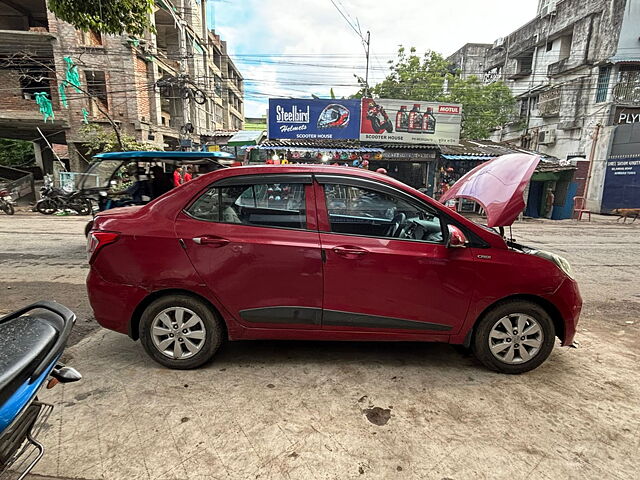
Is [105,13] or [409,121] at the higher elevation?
[409,121]

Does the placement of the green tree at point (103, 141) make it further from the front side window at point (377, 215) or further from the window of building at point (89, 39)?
the front side window at point (377, 215)

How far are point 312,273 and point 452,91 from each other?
27.3m

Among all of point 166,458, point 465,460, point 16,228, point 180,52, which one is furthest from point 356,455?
point 180,52

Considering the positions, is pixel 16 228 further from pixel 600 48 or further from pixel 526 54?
pixel 526 54

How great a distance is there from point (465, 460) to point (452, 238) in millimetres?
1460

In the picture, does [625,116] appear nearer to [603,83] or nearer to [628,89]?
→ [628,89]

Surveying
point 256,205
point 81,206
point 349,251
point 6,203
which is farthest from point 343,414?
point 6,203

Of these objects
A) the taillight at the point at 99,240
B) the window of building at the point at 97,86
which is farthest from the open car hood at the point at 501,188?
the window of building at the point at 97,86

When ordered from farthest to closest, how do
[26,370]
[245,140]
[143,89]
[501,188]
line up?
[143,89] < [245,140] < [501,188] < [26,370]

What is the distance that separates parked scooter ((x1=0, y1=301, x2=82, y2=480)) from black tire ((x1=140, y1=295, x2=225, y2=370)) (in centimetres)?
91

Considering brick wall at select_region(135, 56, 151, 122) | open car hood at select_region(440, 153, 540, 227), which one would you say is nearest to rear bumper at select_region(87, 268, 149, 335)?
open car hood at select_region(440, 153, 540, 227)

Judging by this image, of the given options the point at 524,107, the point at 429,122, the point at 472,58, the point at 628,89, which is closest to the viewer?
the point at 429,122

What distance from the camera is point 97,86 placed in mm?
17234

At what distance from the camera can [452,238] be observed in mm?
2688
